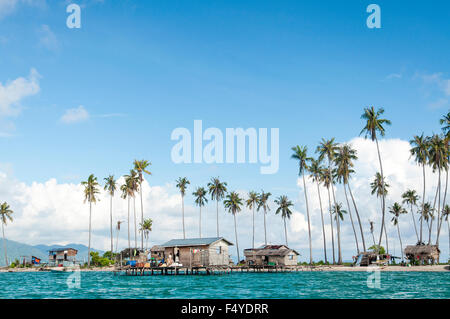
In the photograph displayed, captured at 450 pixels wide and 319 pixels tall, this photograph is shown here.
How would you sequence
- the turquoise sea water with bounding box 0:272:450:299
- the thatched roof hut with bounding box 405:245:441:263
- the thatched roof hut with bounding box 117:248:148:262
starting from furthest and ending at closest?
the thatched roof hut with bounding box 117:248:148:262 < the thatched roof hut with bounding box 405:245:441:263 < the turquoise sea water with bounding box 0:272:450:299

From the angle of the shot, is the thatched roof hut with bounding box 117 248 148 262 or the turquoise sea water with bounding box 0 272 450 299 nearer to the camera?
the turquoise sea water with bounding box 0 272 450 299

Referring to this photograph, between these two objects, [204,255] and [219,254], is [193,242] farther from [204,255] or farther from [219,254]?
[219,254]

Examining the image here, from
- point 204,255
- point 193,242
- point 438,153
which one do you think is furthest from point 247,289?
point 438,153

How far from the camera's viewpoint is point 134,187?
110 metres

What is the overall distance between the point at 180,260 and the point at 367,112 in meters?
49.0

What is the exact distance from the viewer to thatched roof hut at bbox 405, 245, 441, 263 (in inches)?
3516

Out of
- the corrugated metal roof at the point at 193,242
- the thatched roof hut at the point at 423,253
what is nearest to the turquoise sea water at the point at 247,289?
the corrugated metal roof at the point at 193,242

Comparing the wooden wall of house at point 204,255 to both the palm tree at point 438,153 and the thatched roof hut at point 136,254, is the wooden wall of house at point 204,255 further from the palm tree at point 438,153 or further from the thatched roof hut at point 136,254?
the palm tree at point 438,153

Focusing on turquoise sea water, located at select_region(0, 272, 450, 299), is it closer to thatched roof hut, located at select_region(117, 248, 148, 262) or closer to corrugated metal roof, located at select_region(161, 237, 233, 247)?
corrugated metal roof, located at select_region(161, 237, 233, 247)

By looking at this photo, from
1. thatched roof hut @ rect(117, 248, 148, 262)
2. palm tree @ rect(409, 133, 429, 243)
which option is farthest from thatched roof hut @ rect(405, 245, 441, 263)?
thatched roof hut @ rect(117, 248, 148, 262)

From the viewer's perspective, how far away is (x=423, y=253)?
89.8 meters

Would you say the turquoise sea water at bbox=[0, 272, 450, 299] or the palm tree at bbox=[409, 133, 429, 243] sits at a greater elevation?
the palm tree at bbox=[409, 133, 429, 243]

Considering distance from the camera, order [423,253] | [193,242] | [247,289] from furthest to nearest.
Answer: [423,253], [193,242], [247,289]
